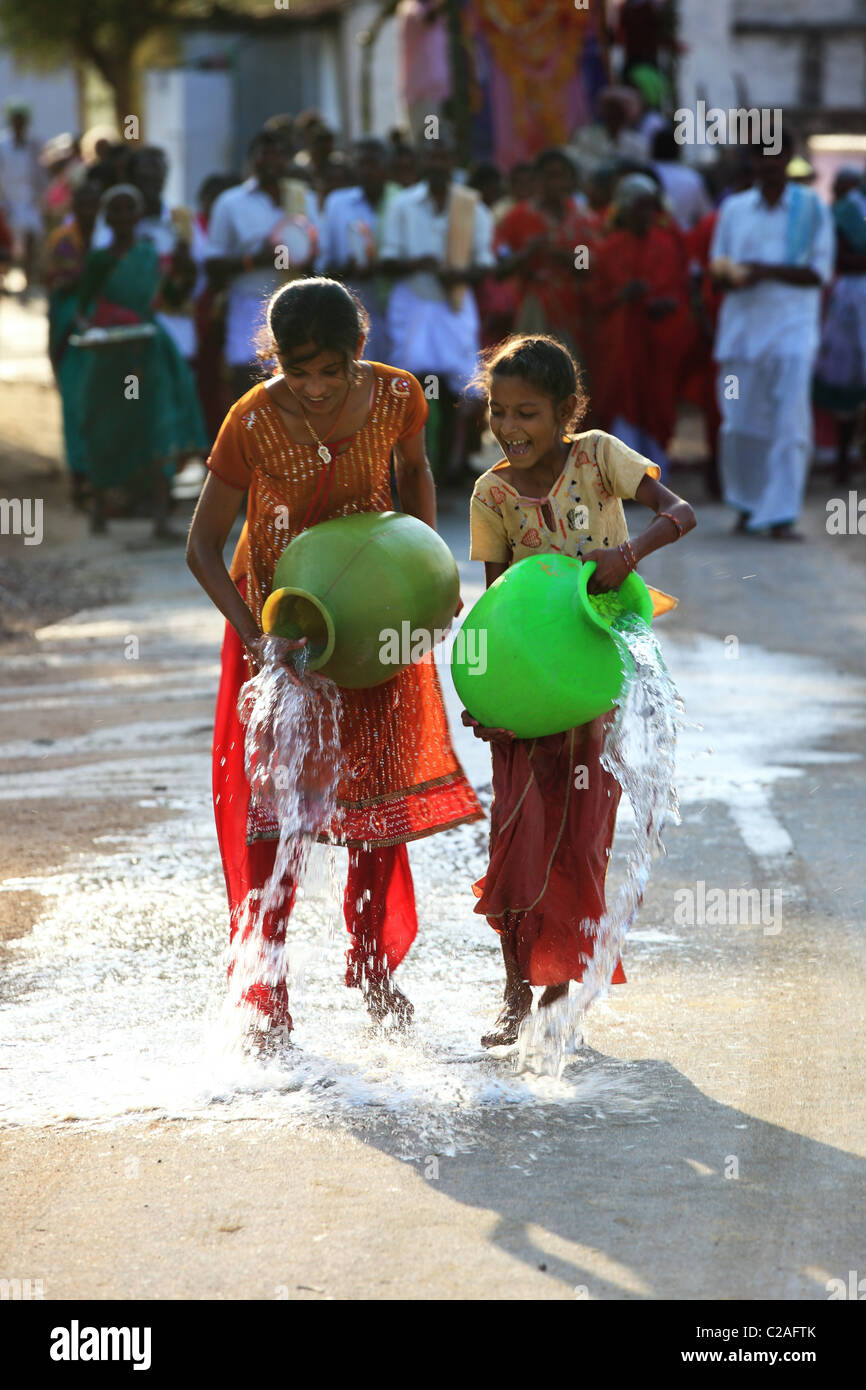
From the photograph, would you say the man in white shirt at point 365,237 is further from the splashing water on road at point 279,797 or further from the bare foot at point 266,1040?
the bare foot at point 266,1040

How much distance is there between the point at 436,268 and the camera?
1168cm

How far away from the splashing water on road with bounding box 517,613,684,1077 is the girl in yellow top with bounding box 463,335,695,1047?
3 cm

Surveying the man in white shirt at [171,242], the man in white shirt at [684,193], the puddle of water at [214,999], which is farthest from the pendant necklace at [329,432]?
the man in white shirt at [684,193]

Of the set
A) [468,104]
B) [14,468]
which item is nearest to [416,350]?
[14,468]

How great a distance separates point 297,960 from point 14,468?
34.2ft

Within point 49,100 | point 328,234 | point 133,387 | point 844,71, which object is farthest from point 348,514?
point 49,100

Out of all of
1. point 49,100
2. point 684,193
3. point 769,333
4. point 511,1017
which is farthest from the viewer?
point 49,100

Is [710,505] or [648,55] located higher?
[648,55]

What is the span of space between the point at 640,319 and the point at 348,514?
8998 mm

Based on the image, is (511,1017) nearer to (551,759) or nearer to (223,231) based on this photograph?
(551,759)

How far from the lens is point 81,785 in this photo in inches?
239

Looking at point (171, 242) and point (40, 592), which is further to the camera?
point (171, 242)

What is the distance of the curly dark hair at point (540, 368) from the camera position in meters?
3.64
